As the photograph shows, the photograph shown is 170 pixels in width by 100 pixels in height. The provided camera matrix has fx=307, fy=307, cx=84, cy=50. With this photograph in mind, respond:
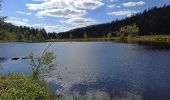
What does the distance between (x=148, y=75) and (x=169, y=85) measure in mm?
9924

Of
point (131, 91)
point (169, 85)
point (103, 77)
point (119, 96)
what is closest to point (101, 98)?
point (119, 96)

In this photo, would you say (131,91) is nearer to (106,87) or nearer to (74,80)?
(106,87)

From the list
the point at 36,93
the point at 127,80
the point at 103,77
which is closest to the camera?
the point at 36,93

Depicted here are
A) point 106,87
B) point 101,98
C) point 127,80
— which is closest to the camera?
point 101,98

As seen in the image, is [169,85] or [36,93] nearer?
[36,93]

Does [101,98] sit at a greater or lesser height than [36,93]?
lesser

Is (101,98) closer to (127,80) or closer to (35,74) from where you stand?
(35,74)

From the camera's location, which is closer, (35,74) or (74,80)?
(35,74)

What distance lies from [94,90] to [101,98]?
188 inches

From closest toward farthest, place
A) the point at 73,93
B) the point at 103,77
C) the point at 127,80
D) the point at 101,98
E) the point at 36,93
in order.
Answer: the point at 36,93, the point at 101,98, the point at 73,93, the point at 127,80, the point at 103,77

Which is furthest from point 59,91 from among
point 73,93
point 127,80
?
point 127,80

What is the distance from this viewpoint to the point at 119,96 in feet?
118

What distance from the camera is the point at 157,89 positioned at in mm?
39312

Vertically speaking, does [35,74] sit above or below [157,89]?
above
